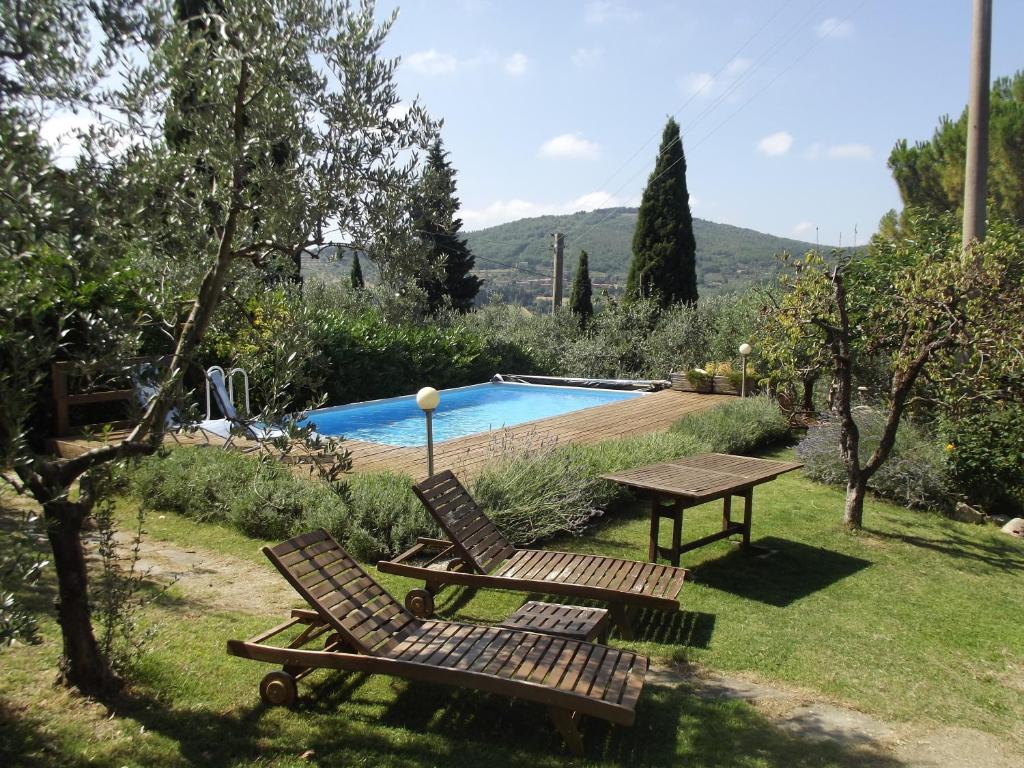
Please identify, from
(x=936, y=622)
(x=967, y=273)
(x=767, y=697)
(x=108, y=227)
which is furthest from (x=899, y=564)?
(x=108, y=227)

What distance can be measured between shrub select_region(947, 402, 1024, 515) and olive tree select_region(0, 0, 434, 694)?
6.97 metres

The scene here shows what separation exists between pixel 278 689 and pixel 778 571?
406 centimetres

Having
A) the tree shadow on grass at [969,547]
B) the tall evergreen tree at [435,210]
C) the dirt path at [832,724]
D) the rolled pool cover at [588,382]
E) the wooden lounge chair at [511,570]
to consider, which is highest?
the tall evergreen tree at [435,210]

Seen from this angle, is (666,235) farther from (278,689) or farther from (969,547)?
(278,689)

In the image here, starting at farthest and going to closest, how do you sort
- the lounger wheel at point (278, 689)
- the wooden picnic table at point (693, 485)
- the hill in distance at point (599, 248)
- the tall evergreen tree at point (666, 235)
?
the hill in distance at point (599, 248) → the tall evergreen tree at point (666, 235) → the wooden picnic table at point (693, 485) → the lounger wheel at point (278, 689)

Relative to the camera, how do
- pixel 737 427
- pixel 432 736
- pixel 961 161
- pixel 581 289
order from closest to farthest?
pixel 432 736
pixel 737 427
pixel 961 161
pixel 581 289

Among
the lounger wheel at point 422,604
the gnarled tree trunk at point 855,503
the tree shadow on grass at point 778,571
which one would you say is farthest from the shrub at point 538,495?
the gnarled tree trunk at point 855,503

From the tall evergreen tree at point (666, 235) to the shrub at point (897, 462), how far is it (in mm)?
13375

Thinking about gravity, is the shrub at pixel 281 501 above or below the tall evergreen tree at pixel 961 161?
below

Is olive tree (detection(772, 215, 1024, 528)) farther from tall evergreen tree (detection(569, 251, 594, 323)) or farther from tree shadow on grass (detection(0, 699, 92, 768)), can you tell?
tall evergreen tree (detection(569, 251, 594, 323))

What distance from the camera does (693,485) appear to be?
239 inches

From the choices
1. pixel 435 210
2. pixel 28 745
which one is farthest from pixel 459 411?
pixel 28 745

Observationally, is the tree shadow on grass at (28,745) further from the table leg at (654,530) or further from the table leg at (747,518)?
the table leg at (747,518)

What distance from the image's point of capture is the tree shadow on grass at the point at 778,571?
5832mm
